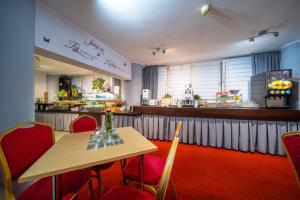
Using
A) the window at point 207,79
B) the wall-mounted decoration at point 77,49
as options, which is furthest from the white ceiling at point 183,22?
the window at point 207,79

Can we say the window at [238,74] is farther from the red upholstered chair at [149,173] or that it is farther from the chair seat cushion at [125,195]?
the chair seat cushion at [125,195]

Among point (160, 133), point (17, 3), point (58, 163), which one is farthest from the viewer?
point (160, 133)

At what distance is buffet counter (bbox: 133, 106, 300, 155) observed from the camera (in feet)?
8.04

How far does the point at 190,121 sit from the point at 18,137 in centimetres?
292

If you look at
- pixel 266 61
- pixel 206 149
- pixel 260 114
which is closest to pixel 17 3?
pixel 206 149

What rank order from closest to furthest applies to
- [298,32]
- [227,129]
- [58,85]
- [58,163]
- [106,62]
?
1. [58,163]
2. [298,32]
3. [227,129]
4. [106,62]
5. [58,85]

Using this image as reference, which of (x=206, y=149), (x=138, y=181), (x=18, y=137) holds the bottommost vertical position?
(x=206, y=149)

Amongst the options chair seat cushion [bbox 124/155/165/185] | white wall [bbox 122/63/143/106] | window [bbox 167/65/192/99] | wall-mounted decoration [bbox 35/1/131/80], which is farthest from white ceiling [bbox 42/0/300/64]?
chair seat cushion [bbox 124/155/165/185]

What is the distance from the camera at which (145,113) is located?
3465mm

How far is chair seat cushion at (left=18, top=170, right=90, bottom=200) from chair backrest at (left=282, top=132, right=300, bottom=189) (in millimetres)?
1595

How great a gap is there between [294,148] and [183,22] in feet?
6.57

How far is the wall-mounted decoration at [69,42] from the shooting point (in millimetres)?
1719

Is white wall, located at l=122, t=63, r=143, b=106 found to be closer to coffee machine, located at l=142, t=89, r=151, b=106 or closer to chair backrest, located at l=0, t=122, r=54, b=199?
coffee machine, located at l=142, t=89, r=151, b=106

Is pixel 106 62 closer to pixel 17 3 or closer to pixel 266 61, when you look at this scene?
pixel 17 3
